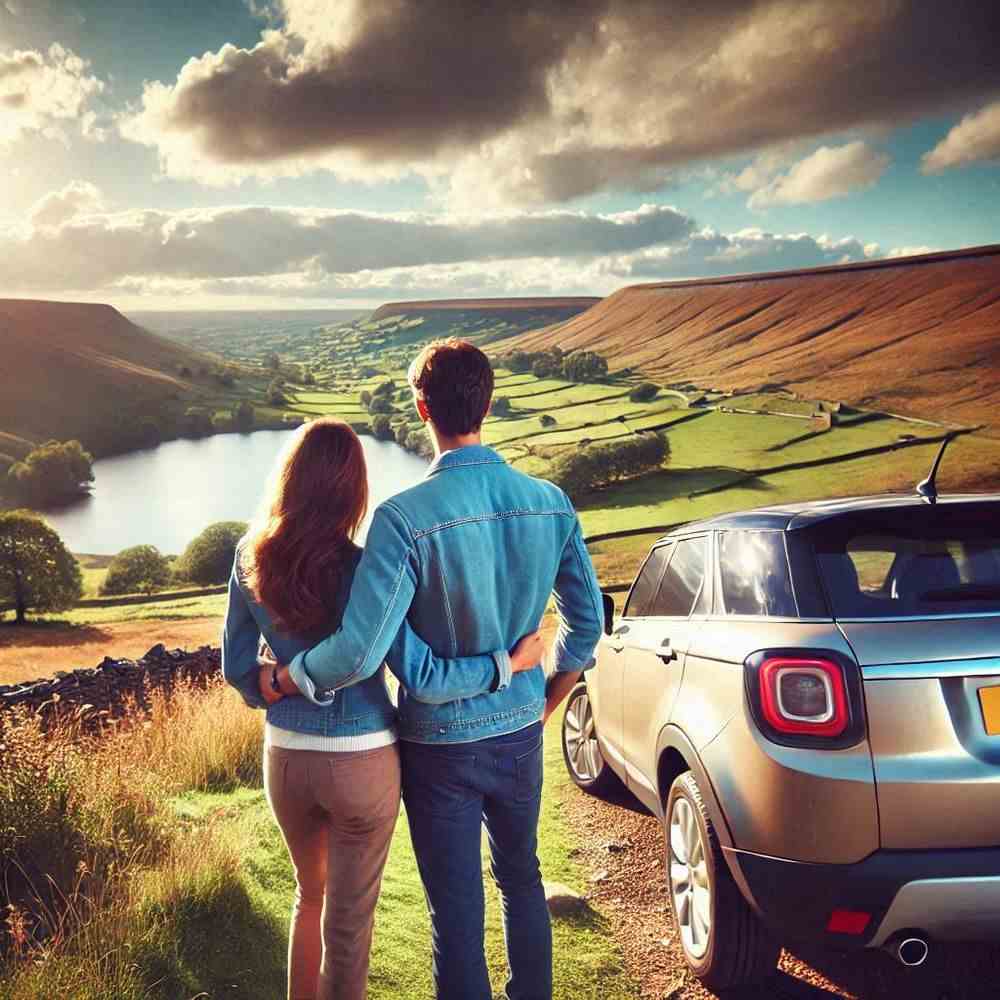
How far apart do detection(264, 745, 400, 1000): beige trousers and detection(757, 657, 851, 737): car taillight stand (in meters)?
1.13

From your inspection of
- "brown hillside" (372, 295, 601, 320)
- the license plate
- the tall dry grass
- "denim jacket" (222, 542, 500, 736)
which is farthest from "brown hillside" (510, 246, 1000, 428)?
"denim jacket" (222, 542, 500, 736)

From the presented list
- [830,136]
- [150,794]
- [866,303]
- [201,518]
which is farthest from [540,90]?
[150,794]

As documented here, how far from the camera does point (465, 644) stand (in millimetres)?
2105

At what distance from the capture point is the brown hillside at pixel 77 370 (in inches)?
4230

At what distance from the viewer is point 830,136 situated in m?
73.1

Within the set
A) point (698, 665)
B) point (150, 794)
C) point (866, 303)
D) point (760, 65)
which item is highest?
point (760, 65)

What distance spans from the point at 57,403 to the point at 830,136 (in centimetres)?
9421

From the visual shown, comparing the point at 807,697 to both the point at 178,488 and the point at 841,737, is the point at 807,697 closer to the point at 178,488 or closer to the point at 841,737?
the point at 841,737

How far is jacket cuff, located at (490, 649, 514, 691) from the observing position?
6.84 feet

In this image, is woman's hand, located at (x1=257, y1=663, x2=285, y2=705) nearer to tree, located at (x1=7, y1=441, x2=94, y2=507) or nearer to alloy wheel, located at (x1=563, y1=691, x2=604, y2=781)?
alloy wheel, located at (x1=563, y1=691, x2=604, y2=781)

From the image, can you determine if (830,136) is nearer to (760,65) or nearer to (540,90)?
(760,65)

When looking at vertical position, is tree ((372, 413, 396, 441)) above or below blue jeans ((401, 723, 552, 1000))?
above

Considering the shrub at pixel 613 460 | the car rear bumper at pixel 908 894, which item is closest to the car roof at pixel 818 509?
the car rear bumper at pixel 908 894

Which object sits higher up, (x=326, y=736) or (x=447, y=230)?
(x=447, y=230)
